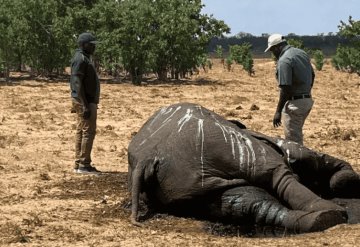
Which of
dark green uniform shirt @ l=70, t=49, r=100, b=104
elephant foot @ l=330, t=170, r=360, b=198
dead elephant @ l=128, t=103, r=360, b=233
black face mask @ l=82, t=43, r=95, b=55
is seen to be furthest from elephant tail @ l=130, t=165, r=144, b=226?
black face mask @ l=82, t=43, r=95, b=55

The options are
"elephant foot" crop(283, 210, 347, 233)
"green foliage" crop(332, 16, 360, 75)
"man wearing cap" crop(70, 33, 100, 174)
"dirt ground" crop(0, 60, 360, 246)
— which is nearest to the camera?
"elephant foot" crop(283, 210, 347, 233)

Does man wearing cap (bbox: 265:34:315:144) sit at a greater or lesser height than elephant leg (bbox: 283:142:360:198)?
greater

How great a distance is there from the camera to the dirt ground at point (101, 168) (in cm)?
573

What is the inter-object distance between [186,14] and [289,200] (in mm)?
27292

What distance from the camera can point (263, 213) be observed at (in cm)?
595

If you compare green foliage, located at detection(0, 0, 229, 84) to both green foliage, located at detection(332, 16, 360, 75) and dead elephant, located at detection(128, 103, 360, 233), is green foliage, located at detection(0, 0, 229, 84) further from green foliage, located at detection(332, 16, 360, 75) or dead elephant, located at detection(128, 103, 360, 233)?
dead elephant, located at detection(128, 103, 360, 233)

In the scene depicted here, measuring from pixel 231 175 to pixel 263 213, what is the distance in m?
0.51

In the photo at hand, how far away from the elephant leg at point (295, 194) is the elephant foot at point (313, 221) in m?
0.10

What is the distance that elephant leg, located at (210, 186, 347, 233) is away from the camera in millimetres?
5641

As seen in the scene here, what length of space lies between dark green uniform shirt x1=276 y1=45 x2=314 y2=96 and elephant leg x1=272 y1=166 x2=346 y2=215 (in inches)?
68.8

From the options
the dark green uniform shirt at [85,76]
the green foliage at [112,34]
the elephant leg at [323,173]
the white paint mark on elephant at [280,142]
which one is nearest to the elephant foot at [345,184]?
the elephant leg at [323,173]

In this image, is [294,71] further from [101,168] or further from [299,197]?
[101,168]

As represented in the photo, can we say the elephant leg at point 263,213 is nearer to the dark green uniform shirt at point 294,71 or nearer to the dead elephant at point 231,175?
the dead elephant at point 231,175

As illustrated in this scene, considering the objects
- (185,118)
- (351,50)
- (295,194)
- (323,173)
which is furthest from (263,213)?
(351,50)
